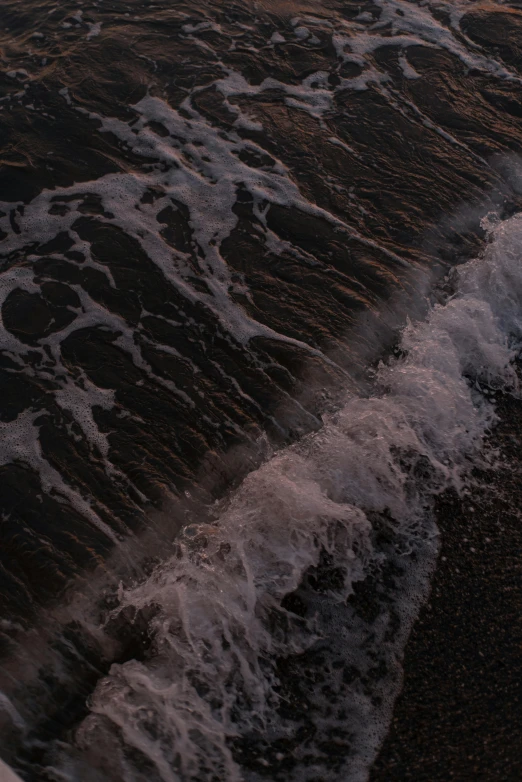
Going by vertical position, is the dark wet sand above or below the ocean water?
below

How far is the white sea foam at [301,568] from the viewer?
3.75m

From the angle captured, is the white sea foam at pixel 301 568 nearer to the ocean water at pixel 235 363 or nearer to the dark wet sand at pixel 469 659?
the ocean water at pixel 235 363

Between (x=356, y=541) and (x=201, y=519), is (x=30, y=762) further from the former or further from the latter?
(x=356, y=541)

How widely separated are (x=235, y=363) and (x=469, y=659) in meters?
2.86

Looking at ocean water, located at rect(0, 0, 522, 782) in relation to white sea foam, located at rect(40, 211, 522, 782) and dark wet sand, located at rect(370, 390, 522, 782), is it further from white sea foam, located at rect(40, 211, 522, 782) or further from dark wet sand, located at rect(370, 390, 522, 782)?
dark wet sand, located at rect(370, 390, 522, 782)

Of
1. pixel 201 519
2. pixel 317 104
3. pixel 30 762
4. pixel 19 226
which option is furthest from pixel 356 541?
pixel 317 104

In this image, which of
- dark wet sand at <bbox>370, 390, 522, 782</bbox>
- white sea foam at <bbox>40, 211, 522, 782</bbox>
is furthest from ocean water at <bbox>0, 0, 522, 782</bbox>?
dark wet sand at <bbox>370, 390, 522, 782</bbox>

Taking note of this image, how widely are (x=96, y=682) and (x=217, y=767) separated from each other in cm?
90

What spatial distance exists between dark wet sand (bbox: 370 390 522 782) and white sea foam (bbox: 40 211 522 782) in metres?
0.12

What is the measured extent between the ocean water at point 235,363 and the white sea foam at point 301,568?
2cm

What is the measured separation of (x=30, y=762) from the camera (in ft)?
11.7

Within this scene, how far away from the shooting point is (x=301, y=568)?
4328 mm

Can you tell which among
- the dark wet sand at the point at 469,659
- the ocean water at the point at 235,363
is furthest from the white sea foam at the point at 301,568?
the dark wet sand at the point at 469,659

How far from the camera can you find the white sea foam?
3.75m
